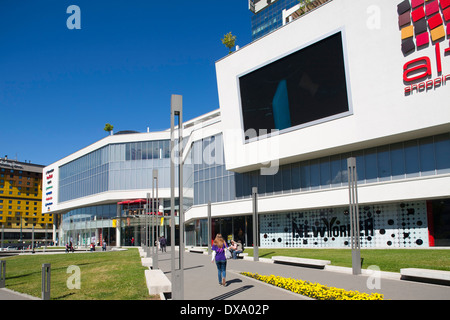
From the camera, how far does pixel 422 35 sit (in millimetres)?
25469

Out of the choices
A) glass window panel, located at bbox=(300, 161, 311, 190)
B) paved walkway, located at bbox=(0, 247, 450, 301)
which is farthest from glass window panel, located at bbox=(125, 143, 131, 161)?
paved walkway, located at bbox=(0, 247, 450, 301)

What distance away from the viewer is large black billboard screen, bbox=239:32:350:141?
31.3m

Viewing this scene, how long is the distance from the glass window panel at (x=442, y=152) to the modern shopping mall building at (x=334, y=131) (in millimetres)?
68

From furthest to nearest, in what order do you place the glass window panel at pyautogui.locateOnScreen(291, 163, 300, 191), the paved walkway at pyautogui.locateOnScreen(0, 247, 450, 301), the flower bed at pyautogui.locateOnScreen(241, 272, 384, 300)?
1. the glass window panel at pyautogui.locateOnScreen(291, 163, 300, 191)
2. the paved walkway at pyautogui.locateOnScreen(0, 247, 450, 301)
3. the flower bed at pyautogui.locateOnScreen(241, 272, 384, 300)

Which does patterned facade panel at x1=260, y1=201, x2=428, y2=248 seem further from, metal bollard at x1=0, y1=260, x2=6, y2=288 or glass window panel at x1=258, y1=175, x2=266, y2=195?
metal bollard at x1=0, y1=260, x2=6, y2=288

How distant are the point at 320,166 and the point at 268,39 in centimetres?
1244

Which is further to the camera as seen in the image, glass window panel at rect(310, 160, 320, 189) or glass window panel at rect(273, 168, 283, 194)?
glass window panel at rect(273, 168, 283, 194)

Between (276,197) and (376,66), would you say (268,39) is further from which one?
(276,197)

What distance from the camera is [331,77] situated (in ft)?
104

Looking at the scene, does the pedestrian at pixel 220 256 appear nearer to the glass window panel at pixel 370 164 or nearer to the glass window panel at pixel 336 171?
the glass window panel at pixel 370 164

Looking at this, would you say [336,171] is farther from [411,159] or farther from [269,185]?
[269,185]

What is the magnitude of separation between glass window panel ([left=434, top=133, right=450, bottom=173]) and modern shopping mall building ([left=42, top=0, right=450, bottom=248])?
7 cm

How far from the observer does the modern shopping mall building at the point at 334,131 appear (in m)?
26.5

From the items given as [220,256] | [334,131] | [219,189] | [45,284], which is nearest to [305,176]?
[334,131]
